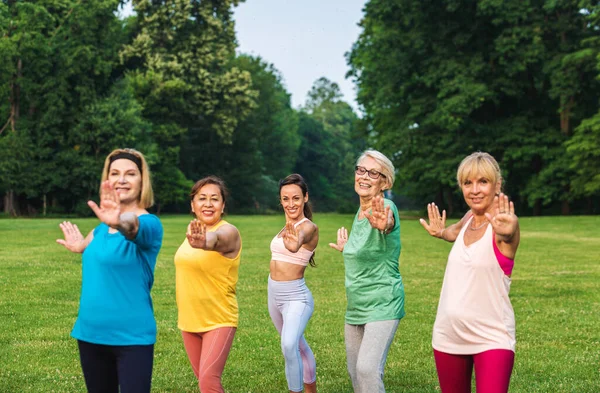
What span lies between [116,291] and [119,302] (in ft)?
0.23

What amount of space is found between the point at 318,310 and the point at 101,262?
9360 millimetres

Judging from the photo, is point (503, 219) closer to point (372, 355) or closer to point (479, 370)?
point (479, 370)

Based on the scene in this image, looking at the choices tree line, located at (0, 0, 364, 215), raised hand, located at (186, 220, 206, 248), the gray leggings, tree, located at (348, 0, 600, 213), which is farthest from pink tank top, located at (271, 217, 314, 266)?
Answer: tree line, located at (0, 0, 364, 215)

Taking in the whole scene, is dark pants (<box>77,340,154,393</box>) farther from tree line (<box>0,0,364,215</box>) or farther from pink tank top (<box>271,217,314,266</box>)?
tree line (<box>0,0,364,215</box>)

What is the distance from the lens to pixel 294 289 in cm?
676

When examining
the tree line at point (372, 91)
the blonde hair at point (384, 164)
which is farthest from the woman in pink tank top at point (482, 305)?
the tree line at point (372, 91)

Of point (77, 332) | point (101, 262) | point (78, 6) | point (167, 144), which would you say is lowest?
point (77, 332)

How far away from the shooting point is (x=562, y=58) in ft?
151

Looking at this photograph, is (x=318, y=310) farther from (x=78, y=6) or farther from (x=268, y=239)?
(x=78, y=6)

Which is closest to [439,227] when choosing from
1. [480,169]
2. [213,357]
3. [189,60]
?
[480,169]

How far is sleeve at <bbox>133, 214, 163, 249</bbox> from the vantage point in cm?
448

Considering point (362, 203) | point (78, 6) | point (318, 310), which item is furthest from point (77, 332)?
point (78, 6)

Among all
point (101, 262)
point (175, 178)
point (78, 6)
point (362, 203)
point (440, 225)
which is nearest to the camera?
point (101, 262)

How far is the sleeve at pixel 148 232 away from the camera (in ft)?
14.7
